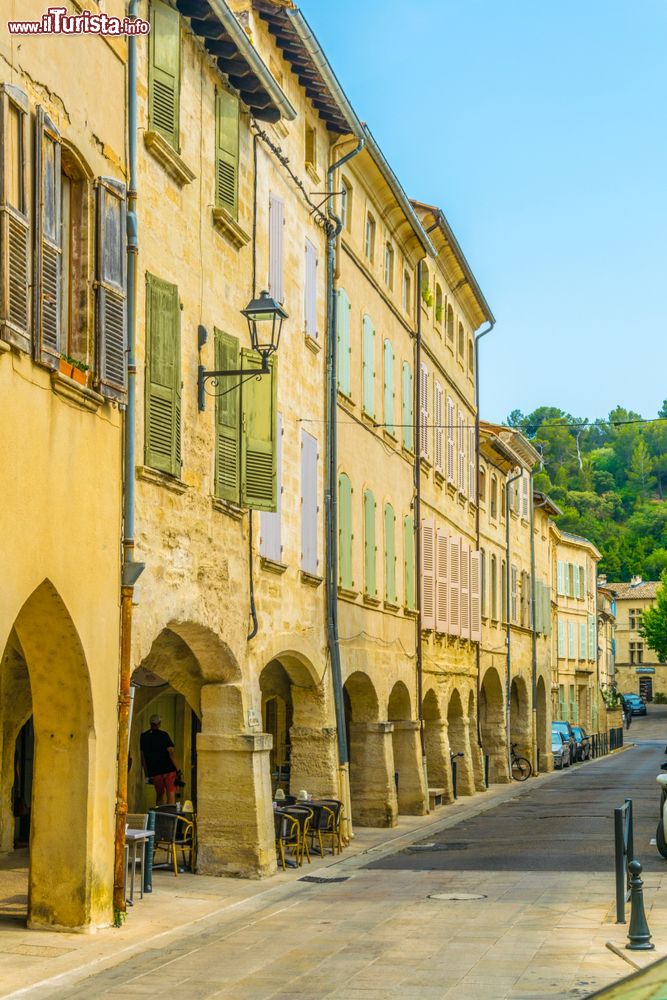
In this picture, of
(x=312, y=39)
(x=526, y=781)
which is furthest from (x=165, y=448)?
(x=526, y=781)

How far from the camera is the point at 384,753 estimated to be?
24.7 metres

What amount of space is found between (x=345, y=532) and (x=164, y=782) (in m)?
5.17

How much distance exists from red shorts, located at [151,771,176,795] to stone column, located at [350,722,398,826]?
5.56 meters

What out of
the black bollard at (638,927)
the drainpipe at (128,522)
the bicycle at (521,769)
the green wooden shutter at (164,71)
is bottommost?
the bicycle at (521,769)

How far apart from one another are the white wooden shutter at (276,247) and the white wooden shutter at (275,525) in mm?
1673

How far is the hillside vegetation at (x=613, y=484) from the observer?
144m

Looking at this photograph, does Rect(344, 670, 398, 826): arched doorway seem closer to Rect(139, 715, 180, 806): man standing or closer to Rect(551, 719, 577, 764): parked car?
Rect(139, 715, 180, 806): man standing

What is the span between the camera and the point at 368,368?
998 inches

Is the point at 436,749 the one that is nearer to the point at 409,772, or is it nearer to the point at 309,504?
the point at 409,772

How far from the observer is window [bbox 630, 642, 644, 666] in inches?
4678

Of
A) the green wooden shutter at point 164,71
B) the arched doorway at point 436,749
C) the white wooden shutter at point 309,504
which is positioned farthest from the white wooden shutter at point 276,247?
the arched doorway at point 436,749

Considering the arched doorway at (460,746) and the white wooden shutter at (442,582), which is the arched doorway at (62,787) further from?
the arched doorway at (460,746)

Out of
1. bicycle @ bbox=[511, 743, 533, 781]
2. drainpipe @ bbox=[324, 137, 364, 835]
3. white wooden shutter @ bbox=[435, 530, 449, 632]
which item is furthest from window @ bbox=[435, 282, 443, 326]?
bicycle @ bbox=[511, 743, 533, 781]

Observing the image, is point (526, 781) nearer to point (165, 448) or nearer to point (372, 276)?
point (372, 276)
